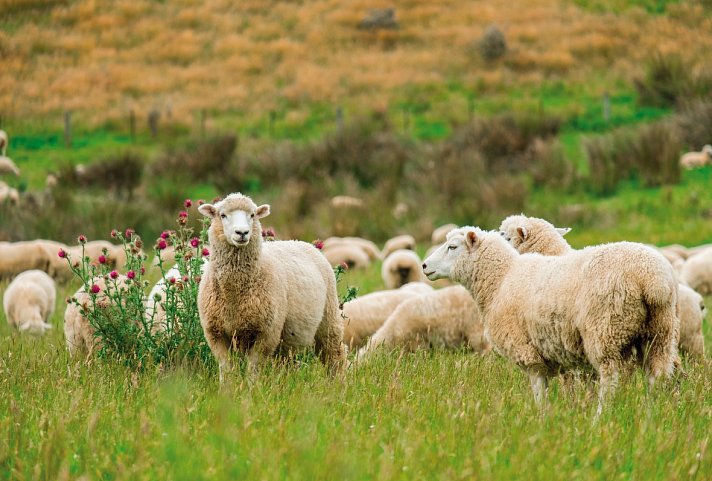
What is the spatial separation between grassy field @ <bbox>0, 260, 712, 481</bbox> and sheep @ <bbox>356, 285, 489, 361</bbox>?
11.8ft

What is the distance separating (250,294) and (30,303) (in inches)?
228

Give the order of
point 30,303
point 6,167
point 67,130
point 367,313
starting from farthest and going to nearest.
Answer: point 67,130, point 6,167, point 30,303, point 367,313

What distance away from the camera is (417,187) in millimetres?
25609

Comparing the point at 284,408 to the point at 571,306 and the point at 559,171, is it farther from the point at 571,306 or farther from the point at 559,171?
the point at 559,171

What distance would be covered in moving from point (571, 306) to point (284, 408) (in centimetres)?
208

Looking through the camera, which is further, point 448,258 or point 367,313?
point 367,313

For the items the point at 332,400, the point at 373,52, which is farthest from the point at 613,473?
the point at 373,52

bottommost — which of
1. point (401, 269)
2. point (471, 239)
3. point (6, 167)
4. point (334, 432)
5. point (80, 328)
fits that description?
point (6, 167)

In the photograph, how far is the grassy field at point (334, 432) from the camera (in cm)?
381

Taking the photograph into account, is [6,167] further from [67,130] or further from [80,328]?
[80,328]

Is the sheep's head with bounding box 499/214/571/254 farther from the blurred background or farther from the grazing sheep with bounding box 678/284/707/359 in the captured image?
the blurred background

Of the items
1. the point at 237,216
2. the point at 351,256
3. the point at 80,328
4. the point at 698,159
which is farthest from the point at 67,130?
the point at 237,216

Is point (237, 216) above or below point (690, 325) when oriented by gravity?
above

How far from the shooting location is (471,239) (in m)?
7.50
